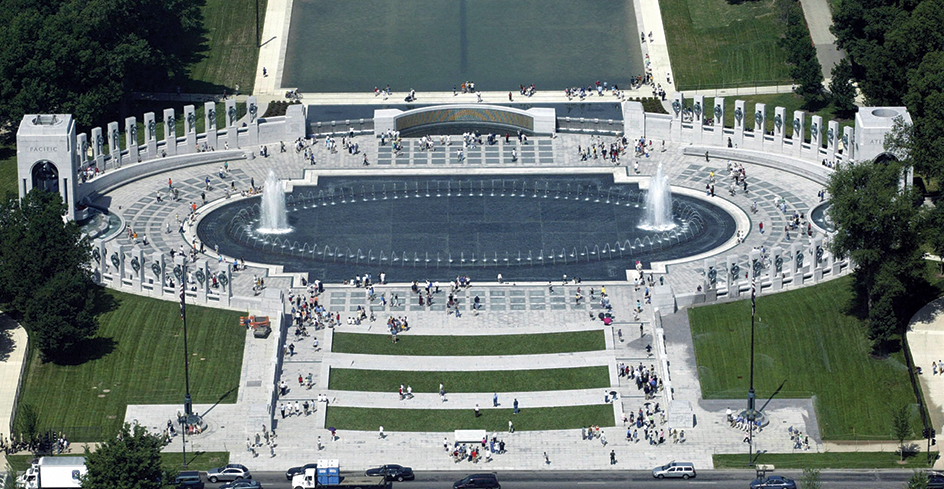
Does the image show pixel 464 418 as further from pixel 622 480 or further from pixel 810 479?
pixel 810 479

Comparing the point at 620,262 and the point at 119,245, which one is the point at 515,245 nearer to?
the point at 620,262

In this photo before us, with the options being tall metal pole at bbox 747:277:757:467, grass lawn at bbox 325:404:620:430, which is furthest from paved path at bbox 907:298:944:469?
grass lawn at bbox 325:404:620:430

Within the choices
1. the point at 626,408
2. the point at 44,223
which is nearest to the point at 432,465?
the point at 626,408

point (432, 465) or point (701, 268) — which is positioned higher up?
point (701, 268)

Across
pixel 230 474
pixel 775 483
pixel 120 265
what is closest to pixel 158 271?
pixel 120 265

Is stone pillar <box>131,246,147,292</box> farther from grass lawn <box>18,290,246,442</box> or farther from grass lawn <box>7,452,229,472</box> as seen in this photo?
grass lawn <box>7,452,229,472</box>

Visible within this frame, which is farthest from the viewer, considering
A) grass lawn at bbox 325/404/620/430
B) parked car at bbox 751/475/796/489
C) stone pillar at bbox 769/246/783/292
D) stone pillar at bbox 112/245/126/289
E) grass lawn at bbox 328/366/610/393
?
stone pillar at bbox 112/245/126/289
